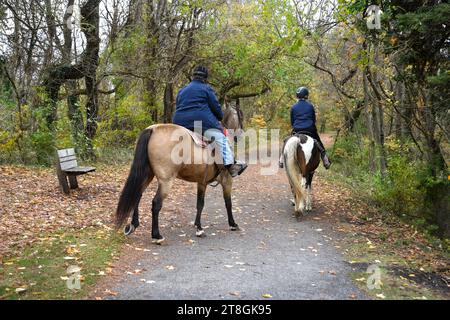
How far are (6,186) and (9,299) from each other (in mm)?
6147

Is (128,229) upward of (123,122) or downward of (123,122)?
downward

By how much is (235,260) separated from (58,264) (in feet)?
7.61

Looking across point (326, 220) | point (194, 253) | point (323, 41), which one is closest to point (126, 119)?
point (323, 41)

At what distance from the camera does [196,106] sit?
24.3ft

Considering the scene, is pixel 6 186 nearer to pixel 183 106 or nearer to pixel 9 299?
pixel 183 106

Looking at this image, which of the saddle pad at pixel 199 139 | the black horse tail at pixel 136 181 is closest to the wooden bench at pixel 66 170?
the black horse tail at pixel 136 181

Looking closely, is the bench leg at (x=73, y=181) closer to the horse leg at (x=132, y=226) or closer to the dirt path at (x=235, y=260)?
the dirt path at (x=235, y=260)

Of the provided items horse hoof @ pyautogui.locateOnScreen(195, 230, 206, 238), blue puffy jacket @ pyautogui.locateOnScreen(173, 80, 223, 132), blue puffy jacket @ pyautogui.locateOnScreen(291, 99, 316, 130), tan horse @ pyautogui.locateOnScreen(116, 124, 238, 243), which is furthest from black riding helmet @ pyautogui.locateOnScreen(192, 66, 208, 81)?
blue puffy jacket @ pyautogui.locateOnScreen(291, 99, 316, 130)

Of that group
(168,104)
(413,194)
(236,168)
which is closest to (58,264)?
(236,168)

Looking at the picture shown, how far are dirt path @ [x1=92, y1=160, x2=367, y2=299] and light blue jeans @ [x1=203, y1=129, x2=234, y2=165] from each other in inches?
51.6

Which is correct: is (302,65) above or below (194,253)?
above

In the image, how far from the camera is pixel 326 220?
9.39 meters

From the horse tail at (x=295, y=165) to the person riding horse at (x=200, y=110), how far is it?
2.06 m

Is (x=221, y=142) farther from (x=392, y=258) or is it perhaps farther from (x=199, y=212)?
(x=392, y=258)
